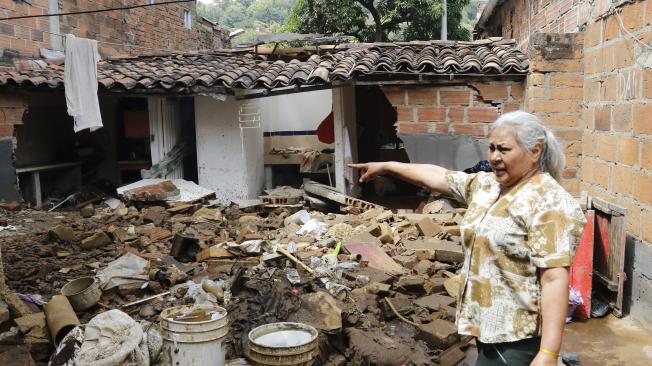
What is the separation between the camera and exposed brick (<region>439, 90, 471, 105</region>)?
29.5 ft

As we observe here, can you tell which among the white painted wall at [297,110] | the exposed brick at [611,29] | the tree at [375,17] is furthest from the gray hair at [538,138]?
the tree at [375,17]

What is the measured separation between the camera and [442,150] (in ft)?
29.7

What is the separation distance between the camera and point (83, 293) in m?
4.79

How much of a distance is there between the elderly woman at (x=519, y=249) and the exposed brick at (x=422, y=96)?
6678mm

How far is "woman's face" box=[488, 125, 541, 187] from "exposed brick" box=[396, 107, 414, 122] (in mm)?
6728

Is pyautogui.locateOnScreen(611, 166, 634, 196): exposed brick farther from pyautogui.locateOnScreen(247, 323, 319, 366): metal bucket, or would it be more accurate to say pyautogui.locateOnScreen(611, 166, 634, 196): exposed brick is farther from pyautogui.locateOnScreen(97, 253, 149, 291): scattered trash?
pyautogui.locateOnScreen(97, 253, 149, 291): scattered trash

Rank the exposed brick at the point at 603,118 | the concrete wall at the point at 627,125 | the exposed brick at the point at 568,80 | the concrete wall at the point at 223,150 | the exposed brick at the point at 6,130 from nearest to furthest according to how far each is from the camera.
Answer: the concrete wall at the point at 627,125 → the exposed brick at the point at 603,118 → the exposed brick at the point at 568,80 → the exposed brick at the point at 6,130 → the concrete wall at the point at 223,150

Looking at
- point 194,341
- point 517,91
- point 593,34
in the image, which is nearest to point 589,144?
point 593,34

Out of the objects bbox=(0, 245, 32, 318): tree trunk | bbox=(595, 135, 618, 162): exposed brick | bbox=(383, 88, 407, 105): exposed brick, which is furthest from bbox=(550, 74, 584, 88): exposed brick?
bbox=(0, 245, 32, 318): tree trunk

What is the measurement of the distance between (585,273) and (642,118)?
5.25 feet

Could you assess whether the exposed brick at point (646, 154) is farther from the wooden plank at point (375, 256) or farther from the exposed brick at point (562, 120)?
the exposed brick at point (562, 120)

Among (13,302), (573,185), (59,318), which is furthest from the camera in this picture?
(573,185)

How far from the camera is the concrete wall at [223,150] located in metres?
11.0

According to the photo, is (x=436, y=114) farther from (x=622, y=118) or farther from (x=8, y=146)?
(x=8, y=146)
